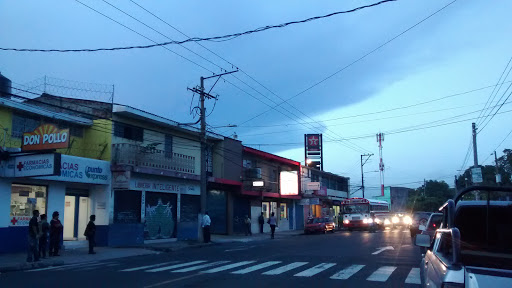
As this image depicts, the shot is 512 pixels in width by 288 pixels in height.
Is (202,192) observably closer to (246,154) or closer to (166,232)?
(166,232)

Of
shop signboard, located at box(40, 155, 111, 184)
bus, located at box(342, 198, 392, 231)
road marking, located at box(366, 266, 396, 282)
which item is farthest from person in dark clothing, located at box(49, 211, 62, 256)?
bus, located at box(342, 198, 392, 231)

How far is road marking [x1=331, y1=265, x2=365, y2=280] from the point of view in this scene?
11.6 meters

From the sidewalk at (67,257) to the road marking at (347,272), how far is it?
1014 centimetres

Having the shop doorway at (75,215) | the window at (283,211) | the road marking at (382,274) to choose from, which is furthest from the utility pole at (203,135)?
the window at (283,211)

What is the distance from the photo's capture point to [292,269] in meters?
13.2

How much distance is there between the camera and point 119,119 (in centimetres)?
2559

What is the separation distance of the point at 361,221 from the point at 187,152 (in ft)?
67.8

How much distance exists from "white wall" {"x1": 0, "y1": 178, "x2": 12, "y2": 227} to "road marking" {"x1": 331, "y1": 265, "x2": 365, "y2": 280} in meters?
14.5

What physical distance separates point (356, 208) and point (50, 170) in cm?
3256

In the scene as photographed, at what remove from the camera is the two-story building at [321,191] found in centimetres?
4875

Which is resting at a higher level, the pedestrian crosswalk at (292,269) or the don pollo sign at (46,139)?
the don pollo sign at (46,139)

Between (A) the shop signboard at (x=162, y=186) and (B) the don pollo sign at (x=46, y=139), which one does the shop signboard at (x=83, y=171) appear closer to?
(A) the shop signboard at (x=162, y=186)

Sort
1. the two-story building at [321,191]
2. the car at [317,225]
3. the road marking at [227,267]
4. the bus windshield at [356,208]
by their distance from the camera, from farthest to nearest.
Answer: the two-story building at [321,191], the bus windshield at [356,208], the car at [317,225], the road marking at [227,267]

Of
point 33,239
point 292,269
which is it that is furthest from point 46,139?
point 292,269
